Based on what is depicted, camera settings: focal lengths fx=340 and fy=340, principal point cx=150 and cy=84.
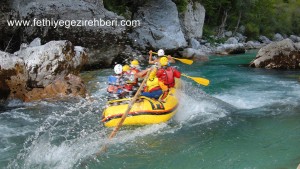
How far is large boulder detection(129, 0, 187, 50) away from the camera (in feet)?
59.2

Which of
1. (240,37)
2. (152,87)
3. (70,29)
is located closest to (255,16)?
(240,37)

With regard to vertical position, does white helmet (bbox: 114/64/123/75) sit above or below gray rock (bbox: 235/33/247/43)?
above

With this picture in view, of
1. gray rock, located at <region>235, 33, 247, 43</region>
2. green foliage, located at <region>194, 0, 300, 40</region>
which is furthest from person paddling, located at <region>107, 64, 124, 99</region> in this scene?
gray rock, located at <region>235, 33, 247, 43</region>

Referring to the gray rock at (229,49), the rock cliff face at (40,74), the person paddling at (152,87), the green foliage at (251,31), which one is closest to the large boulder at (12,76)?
the rock cliff face at (40,74)

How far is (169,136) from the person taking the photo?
20.3 feet

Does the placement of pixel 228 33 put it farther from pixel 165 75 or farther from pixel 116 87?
pixel 116 87

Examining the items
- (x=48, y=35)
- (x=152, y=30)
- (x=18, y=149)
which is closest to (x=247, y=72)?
(x=152, y=30)

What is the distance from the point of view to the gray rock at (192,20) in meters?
25.8

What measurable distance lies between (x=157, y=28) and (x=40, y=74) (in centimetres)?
1053

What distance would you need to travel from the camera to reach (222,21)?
32.5 meters

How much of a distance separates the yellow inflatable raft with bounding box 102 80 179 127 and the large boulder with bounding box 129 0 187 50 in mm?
11428

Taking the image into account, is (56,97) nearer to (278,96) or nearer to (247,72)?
(278,96)

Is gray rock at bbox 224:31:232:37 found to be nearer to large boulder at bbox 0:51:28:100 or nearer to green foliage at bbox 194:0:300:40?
green foliage at bbox 194:0:300:40

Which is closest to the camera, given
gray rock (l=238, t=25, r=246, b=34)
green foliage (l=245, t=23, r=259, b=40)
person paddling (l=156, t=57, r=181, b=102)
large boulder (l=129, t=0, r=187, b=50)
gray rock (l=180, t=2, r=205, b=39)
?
person paddling (l=156, t=57, r=181, b=102)
